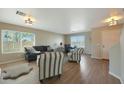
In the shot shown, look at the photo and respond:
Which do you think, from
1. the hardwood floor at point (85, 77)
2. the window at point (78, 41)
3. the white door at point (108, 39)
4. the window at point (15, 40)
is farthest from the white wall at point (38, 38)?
the white door at point (108, 39)

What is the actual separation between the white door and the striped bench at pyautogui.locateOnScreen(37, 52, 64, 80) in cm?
482

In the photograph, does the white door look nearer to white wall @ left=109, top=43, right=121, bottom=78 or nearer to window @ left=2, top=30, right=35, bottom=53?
white wall @ left=109, top=43, right=121, bottom=78

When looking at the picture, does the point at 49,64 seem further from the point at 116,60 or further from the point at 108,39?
the point at 108,39

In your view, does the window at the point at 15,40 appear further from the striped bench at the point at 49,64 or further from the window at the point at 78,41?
the window at the point at 78,41

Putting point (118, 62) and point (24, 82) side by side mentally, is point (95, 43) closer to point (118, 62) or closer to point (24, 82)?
point (118, 62)

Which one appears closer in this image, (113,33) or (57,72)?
(57,72)

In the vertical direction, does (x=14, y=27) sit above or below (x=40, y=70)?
above

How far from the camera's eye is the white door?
6.44m

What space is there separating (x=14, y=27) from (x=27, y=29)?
105cm

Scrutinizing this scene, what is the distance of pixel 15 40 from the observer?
655cm

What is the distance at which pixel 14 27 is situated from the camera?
6.25m

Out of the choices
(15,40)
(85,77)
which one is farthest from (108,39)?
(15,40)

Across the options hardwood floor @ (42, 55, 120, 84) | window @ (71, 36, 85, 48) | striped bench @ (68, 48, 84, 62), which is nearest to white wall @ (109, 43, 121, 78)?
hardwood floor @ (42, 55, 120, 84)
